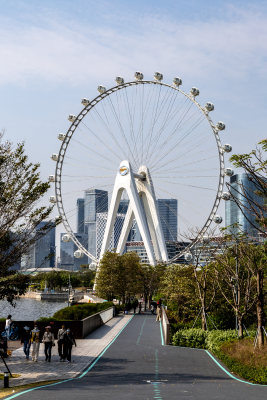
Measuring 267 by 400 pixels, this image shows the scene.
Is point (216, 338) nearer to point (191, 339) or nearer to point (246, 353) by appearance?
point (191, 339)

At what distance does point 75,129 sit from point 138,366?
40.1 m

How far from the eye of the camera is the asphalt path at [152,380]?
42.4 ft

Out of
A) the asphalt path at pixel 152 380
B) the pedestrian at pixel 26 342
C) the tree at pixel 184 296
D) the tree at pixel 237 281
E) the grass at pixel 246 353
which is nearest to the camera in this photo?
the asphalt path at pixel 152 380

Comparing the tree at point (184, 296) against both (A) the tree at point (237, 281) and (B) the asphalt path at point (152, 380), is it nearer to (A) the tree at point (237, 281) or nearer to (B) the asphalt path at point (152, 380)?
(A) the tree at point (237, 281)

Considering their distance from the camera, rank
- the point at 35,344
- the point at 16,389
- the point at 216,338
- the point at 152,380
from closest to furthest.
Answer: the point at 16,389 → the point at 152,380 → the point at 35,344 → the point at 216,338

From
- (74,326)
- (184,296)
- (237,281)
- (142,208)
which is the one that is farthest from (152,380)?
(142,208)

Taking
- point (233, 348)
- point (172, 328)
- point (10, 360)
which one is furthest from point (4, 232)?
point (172, 328)

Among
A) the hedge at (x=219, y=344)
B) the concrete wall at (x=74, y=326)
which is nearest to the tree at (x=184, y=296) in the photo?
the concrete wall at (x=74, y=326)

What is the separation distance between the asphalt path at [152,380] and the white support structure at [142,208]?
34.3m

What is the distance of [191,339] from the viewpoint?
25.3 metres

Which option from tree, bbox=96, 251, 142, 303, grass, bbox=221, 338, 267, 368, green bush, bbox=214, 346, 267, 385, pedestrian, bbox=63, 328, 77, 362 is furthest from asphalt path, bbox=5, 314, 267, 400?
tree, bbox=96, 251, 142, 303

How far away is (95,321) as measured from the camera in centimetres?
3203

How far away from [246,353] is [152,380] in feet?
14.3

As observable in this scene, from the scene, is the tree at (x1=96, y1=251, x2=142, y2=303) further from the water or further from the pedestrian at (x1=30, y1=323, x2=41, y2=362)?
the pedestrian at (x1=30, y1=323, x2=41, y2=362)
